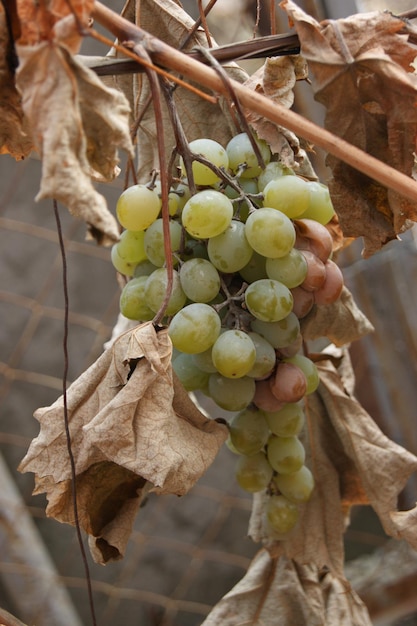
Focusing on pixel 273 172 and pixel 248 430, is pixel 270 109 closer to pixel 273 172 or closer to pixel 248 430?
pixel 273 172

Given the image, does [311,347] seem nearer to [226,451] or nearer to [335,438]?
[335,438]

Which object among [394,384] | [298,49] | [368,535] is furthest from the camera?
[368,535]

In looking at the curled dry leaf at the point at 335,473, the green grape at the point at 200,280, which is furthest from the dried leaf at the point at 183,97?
the curled dry leaf at the point at 335,473

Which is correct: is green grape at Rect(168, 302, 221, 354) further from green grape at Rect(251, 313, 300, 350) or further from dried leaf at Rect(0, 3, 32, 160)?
dried leaf at Rect(0, 3, 32, 160)

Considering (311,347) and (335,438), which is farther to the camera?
(311,347)

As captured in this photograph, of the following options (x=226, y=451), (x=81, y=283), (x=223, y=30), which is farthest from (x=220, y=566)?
(x=223, y=30)

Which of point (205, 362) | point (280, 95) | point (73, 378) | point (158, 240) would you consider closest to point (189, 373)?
point (205, 362)

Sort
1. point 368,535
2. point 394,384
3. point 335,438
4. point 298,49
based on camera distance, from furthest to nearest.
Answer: point 368,535, point 394,384, point 335,438, point 298,49

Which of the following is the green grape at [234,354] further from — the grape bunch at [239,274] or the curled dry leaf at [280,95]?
the curled dry leaf at [280,95]
